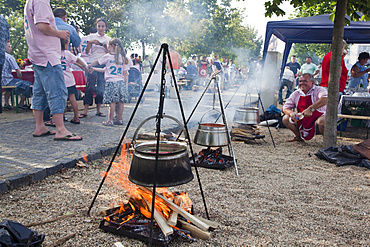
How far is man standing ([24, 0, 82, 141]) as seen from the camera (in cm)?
456

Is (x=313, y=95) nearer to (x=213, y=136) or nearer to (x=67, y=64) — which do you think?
(x=213, y=136)

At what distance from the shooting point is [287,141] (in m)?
6.88

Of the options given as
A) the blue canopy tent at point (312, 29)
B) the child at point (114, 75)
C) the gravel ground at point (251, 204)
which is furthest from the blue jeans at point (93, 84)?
the blue canopy tent at point (312, 29)

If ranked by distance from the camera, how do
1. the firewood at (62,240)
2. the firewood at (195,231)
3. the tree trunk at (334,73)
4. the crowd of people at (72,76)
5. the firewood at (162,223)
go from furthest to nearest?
the tree trunk at (334,73) < the crowd of people at (72,76) < the firewood at (195,231) < the firewood at (162,223) < the firewood at (62,240)

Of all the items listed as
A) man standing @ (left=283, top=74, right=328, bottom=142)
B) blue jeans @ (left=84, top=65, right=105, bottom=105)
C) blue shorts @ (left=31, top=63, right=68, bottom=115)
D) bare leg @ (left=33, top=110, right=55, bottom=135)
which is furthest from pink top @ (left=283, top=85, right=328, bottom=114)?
bare leg @ (left=33, top=110, right=55, bottom=135)

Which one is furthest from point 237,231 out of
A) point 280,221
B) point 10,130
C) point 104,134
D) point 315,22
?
point 315,22

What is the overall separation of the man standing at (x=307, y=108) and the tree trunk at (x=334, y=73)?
0.51 metres

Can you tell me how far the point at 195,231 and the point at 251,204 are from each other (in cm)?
100

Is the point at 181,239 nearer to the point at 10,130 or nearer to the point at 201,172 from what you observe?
the point at 201,172

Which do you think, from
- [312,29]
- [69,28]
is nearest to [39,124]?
[69,28]

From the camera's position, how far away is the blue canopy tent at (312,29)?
8.35 m

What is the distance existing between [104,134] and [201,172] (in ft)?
7.96

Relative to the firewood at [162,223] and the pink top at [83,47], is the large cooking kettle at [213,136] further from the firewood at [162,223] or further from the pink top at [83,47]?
the pink top at [83,47]

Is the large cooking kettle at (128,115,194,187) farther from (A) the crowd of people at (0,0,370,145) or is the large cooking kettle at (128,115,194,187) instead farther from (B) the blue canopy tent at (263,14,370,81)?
(B) the blue canopy tent at (263,14,370,81)
